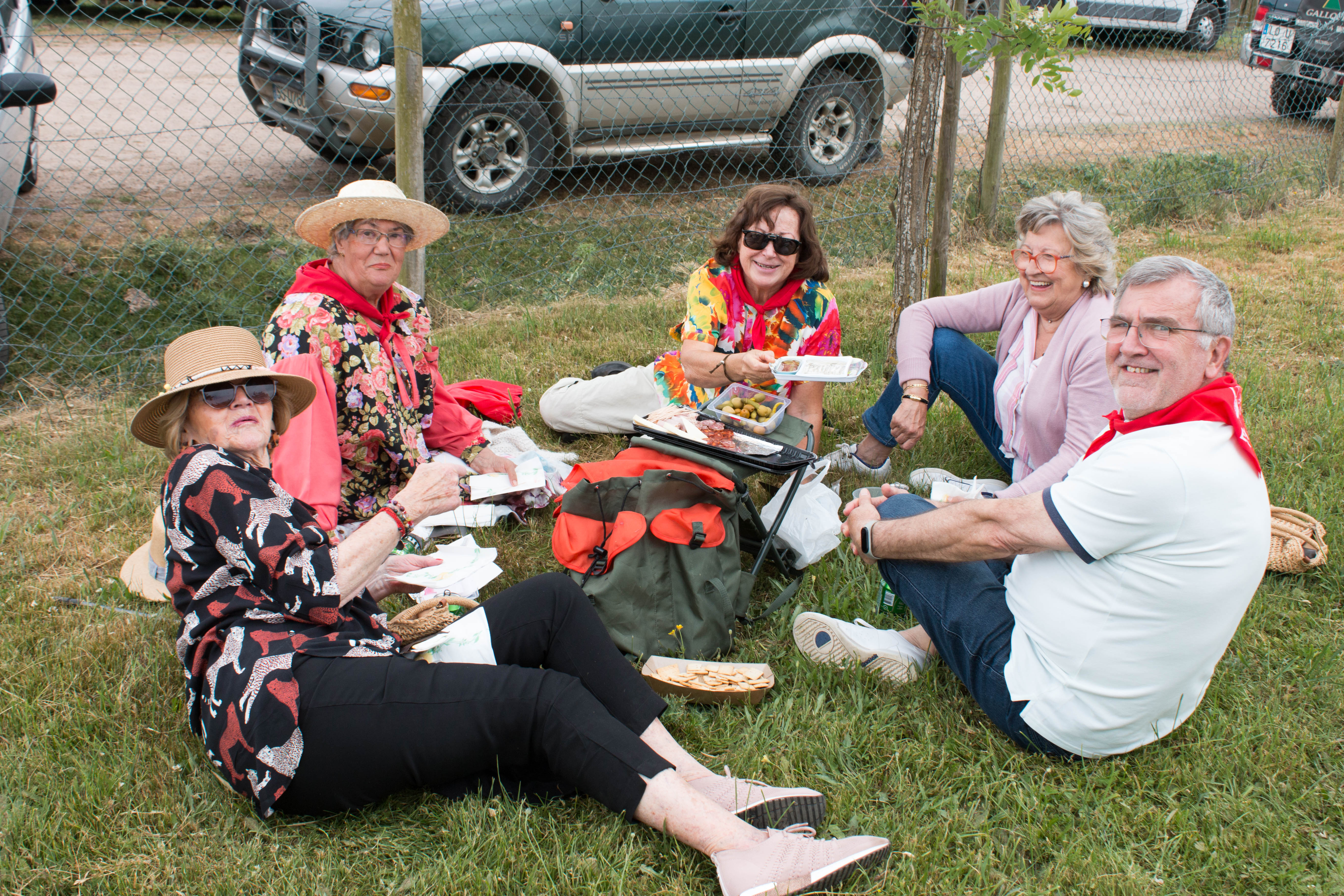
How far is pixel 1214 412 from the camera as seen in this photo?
81.8 inches

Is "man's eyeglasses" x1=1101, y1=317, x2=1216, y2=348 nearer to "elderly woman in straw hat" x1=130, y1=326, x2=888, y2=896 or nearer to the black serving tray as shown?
the black serving tray

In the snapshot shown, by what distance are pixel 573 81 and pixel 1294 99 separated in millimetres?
9196

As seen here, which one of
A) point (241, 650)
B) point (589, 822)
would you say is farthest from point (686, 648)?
point (241, 650)

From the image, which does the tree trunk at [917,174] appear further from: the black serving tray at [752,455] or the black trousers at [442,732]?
the black trousers at [442,732]

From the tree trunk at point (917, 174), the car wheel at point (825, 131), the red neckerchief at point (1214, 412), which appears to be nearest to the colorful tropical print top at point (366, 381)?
the tree trunk at point (917, 174)

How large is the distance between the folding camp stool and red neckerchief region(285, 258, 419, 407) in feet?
3.11

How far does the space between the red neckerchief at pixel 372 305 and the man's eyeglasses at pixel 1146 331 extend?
96.7 inches

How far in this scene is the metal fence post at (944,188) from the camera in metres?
4.66

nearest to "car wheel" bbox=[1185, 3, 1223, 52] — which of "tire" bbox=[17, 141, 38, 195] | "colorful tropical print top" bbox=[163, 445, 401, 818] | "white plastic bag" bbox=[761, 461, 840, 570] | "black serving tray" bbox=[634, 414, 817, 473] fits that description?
"white plastic bag" bbox=[761, 461, 840, 570]

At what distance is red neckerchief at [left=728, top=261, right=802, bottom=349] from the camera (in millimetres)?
3945

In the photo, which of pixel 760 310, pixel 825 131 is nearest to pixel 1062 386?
pixel 760 310

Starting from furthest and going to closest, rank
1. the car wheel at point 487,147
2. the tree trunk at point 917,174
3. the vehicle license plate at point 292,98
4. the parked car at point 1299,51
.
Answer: the parked car at point 1299,51 < the car wheel at point 487,147 < the vehicle license plate at point 292,98 < the tree trunk at point 917,174

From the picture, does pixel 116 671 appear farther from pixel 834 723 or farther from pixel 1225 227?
pixel 1225 227

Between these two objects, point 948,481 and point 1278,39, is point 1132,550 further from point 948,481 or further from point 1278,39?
point 1278,39
